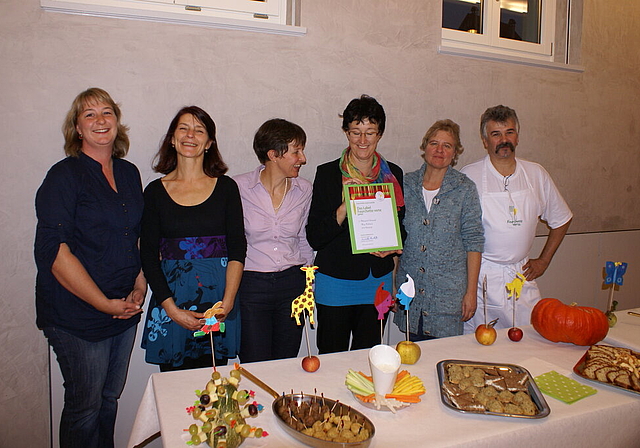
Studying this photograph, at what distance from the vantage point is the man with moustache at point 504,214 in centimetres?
273

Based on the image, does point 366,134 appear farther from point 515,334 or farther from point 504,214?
point 515,334

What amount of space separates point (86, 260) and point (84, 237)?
0.10 m

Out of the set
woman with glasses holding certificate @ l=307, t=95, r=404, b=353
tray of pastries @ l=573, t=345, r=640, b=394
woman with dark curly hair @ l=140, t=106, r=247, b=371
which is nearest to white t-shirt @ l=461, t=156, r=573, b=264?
woman with glasses holding certificate @ l=307, t=95, r=404, b=353

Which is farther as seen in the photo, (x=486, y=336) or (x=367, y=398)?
(x=486, y=336)

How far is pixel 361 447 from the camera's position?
1239 mm

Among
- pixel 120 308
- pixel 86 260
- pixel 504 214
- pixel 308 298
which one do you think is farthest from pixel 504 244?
pixel 86 260

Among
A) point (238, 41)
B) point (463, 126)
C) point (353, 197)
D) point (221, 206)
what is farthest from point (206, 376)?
point (463, 126)

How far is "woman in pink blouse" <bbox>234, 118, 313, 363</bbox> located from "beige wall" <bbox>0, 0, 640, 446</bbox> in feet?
1.67

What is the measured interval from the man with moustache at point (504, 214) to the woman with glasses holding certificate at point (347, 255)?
24.1 inches

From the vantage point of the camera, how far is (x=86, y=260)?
6.84 feet

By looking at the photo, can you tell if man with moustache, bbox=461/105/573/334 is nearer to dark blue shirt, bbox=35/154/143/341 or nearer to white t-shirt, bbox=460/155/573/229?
white t-shirt, bbox=460/155/573/229

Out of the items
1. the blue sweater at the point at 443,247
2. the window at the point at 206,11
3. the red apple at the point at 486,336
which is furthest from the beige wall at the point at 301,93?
the red apple at the point at 486,336

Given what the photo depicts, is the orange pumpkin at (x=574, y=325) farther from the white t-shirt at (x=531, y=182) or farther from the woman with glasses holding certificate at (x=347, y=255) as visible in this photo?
the white t-shirt at (x=531, y=182)

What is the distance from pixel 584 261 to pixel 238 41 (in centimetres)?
321
